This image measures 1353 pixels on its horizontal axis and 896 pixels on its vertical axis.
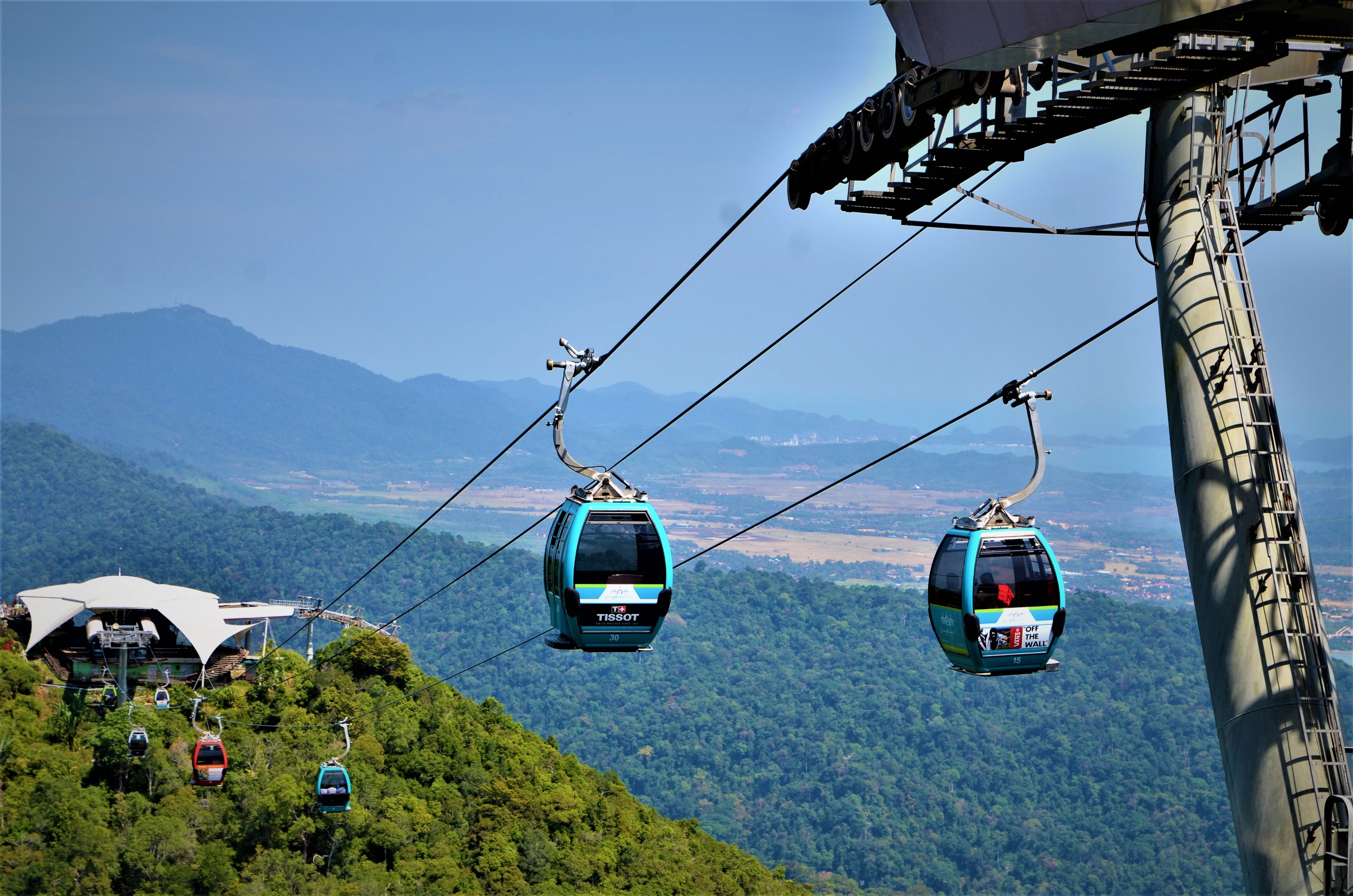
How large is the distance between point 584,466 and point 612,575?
156 centimetres

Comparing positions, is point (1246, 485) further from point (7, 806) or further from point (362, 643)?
point (362, 643)

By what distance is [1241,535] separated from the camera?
8.88 meters

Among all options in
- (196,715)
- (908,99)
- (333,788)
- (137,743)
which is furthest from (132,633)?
(908,99)

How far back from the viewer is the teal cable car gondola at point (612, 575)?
14242 mm

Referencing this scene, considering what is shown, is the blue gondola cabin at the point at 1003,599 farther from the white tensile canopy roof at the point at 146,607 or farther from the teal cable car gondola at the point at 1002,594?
the white tensile canopy roof at the point at 146,607

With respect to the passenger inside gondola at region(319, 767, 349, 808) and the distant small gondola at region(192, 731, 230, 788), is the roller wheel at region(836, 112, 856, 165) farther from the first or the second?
the distant small gondola at region(192, 731, 230, 788)

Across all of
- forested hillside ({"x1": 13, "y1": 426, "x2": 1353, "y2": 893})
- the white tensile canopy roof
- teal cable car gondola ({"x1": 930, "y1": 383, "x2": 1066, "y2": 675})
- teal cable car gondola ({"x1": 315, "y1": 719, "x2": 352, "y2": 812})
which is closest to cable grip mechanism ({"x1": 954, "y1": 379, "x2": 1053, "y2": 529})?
teal cable car gondola ({"x1": 930, "y1": 383, "x2": 1066, "y2": 675})

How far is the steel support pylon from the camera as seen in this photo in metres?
8.52

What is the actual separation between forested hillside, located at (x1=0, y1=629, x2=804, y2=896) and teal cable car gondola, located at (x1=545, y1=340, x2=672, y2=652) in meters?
28.6

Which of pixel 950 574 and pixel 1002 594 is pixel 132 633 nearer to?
pixel 950 574

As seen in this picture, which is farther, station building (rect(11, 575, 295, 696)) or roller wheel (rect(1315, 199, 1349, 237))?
station building (rect(11, 575, 295, 696))

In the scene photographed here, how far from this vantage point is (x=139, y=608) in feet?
170

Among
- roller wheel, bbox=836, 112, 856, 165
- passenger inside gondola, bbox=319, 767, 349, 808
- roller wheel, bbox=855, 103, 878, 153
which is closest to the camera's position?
roller wheel, bbox=855, 103, 878, 153

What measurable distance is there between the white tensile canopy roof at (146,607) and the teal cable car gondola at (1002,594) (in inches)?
1666
